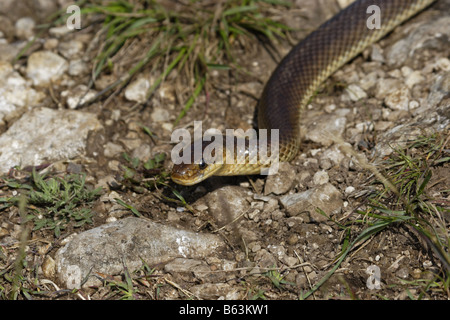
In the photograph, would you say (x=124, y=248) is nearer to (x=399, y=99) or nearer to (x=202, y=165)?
(x=202, y=165)

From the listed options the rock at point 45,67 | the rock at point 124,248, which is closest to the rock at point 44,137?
the rock at point 45,67

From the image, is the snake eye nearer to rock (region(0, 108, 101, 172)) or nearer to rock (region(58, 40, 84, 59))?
rock (region(0, 108, 101, 172))

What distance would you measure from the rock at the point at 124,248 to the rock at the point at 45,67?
8.27ft

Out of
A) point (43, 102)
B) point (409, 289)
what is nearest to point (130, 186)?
point (43, 102)

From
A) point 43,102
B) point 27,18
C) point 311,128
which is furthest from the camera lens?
point 27,18

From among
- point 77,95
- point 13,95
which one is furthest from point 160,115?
point 13,95

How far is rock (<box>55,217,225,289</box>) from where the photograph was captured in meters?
3.66

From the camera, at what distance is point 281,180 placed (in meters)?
4.44

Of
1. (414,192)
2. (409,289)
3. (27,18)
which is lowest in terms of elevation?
(409,289)

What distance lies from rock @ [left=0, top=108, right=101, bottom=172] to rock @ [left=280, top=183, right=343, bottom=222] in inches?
91.6

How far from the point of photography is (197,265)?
12.3 ft

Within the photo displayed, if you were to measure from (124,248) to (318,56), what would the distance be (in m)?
3.26

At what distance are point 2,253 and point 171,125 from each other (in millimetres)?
2251

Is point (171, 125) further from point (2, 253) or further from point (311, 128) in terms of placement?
point (2, 253)
